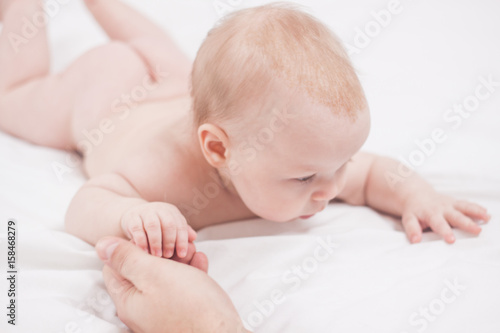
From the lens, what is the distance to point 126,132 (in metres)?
1.29

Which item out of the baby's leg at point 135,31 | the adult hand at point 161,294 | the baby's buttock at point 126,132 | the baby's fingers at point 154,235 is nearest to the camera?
the adult hand at point 161,294

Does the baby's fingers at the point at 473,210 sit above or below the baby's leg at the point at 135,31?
below

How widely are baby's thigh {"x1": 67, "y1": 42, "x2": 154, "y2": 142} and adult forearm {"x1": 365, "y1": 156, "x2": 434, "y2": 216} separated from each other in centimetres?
65

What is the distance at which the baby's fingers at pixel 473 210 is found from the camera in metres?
1.04

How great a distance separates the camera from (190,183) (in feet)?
3.51

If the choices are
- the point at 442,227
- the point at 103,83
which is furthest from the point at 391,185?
the point at 103,83

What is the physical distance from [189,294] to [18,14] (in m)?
1.12

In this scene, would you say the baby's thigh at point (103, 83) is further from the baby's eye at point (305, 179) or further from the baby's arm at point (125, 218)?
the baby's eye at point (305, 179)

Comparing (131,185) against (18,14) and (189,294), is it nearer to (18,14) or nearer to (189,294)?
(189,294)

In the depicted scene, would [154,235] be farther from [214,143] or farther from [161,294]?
[214,143]

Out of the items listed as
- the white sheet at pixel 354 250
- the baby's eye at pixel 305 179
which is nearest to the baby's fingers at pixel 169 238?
the white sheet at pixel 354 250

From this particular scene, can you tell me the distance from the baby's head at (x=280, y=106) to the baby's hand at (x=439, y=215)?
0.22 m

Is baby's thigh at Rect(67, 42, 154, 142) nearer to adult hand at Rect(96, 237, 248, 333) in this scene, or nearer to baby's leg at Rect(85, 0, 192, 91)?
baby's leg at Rect(85, 0, 192, 91)

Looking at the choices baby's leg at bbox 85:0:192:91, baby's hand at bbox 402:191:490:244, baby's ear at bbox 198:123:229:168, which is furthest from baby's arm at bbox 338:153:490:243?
baby's leg at bbox 85:0:192:91
